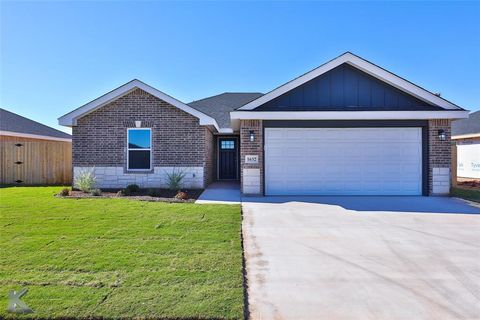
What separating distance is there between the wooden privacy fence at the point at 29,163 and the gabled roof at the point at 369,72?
9832 mm

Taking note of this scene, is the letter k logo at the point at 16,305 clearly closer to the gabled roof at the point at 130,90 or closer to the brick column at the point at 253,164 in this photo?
the brick column at the point at 253,164

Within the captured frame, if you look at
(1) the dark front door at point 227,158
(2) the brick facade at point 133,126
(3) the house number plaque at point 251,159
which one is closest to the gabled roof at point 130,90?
(2) the brick facade at point 133,126

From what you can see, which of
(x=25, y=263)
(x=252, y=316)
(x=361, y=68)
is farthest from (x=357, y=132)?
(x=25, y=263)

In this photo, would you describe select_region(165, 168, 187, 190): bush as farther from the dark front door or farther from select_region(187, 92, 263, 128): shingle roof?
the dark front door

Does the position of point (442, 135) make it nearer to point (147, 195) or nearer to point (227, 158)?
point (227, 158)

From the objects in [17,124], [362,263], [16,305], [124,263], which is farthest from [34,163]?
[362,263]

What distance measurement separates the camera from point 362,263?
4.46m

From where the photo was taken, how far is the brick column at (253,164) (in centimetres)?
1054

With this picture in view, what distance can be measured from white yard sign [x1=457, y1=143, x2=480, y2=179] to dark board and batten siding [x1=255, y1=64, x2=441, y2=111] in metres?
12.2

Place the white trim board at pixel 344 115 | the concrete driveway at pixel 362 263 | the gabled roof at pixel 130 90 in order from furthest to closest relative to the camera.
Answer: the gabled roof at pixel 130 90 → the white trim board at pixel 344 115 → the concrete driveway at pixel 362 263

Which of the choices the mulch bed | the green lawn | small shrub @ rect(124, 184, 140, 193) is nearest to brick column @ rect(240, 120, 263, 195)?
the mulch bed

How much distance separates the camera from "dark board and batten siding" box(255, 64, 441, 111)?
10695mm

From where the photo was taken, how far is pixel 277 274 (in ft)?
13.3

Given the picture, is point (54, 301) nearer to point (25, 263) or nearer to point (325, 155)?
point (25, 263)
